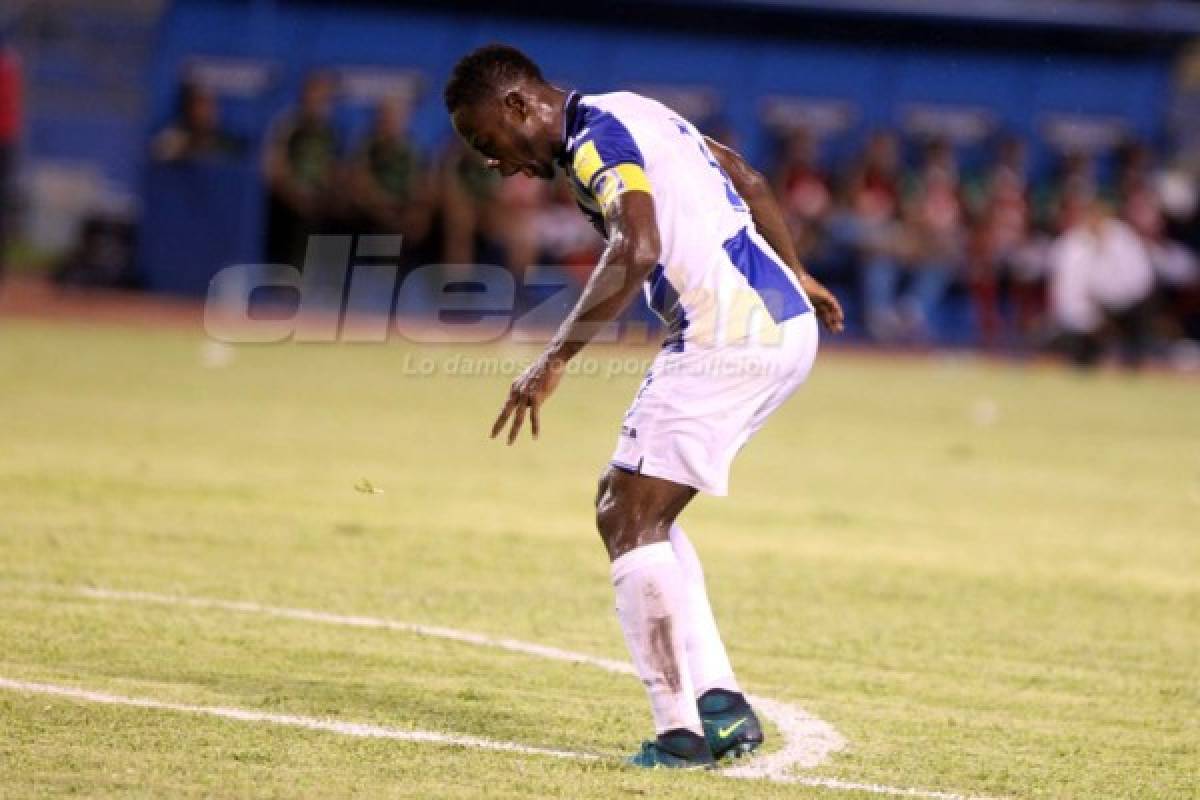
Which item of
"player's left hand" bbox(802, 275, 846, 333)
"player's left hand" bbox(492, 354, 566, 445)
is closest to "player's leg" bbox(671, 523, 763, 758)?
"player's left hand" bbox(492, 354, 566, 445)

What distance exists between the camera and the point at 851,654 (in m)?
7.37

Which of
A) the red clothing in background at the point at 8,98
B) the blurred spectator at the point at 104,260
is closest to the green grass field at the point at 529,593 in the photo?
the red clothing in background at the point at 8,98

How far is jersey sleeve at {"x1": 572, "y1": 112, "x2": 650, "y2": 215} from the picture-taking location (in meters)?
5.39

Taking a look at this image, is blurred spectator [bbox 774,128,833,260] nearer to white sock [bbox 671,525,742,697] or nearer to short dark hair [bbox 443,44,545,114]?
white sock [bbox 671,525,742,697]

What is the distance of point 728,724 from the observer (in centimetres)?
566

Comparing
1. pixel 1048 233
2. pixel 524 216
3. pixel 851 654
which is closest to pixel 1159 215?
pixel 1048 233

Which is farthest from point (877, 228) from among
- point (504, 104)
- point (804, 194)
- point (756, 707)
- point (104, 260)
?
point (504, 104)

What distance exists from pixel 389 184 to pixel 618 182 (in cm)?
1855

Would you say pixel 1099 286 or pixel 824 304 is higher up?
pixel 824 304

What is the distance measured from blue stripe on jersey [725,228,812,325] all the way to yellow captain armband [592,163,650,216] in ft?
1.36

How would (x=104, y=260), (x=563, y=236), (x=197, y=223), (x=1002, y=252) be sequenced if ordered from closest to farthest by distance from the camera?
(x=197, y=223)
(x=563, y=236)
(x=104, y=260)
(x=1002, y=252)

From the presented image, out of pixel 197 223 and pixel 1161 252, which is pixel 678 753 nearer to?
pixel 197 223

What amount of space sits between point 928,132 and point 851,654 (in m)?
20.5

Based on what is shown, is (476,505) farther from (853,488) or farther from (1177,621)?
(1177,621)
